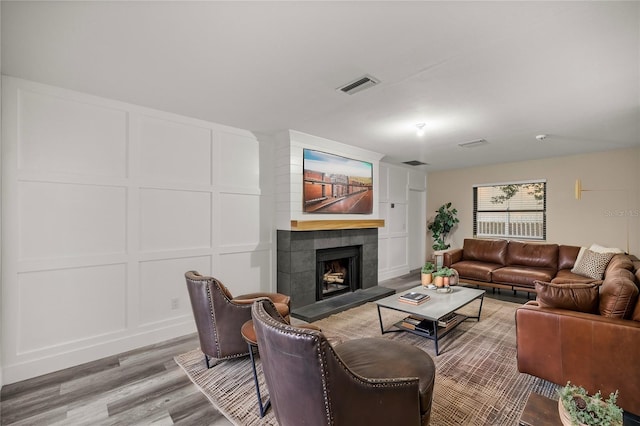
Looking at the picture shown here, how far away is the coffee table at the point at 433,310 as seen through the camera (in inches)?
112

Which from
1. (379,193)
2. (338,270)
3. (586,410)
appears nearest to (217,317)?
(586,410)

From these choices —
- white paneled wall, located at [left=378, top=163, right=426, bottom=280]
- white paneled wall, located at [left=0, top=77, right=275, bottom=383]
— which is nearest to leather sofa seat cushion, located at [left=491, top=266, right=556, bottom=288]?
white paneled wall, located at [left=378, top=163, right=426, bottom=280]

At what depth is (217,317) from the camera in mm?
2449

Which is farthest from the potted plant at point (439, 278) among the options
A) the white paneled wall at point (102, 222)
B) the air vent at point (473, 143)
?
the white paneled wall at point (102, 222)

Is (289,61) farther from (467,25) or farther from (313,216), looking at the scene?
(313,216)

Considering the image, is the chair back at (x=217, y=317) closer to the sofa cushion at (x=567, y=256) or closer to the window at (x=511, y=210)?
the sofa cushion at (x=567, y=256)

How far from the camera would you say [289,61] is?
7.06 feet

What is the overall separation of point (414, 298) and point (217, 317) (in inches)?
80.5

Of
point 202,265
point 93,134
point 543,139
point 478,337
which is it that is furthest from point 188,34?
point 543,139

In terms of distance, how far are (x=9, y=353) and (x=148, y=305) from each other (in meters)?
1.04

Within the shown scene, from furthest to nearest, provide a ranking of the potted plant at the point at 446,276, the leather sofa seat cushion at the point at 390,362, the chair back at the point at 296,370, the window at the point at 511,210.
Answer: the window at the point at 511,210 < the potted plant at the point at 446,276 < the leather sofa seat cushion at the point at 390,362 < the chair back at the point at 296,370

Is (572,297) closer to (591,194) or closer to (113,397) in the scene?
(113,397)

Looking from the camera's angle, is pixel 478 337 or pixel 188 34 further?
pixel 478 337

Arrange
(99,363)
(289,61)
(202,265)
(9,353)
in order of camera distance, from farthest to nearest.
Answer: (202,265) < (99,363) < (9,353) < (289,61)
